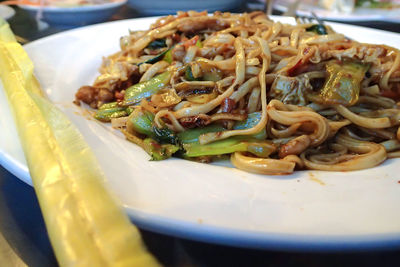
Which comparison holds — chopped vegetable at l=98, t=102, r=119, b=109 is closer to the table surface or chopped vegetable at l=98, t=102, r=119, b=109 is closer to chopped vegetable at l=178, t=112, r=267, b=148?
chopped vegetable at l=178, t=112, r=267, b=148

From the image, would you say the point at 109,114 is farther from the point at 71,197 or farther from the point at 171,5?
the point at 171,5

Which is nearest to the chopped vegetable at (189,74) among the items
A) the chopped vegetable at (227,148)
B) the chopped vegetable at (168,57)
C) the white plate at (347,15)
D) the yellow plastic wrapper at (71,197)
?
the chopped vegetable at (168,57)

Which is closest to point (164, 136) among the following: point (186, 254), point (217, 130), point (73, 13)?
point (217, 130)

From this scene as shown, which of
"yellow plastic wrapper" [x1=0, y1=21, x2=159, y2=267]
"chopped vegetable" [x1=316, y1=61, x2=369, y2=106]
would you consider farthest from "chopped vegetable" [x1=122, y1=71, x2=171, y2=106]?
"chopped vegetable" [x1=316, y1=61, x2=369, y2=106]

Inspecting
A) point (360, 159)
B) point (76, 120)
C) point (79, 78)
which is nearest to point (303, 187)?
point (360, 159)

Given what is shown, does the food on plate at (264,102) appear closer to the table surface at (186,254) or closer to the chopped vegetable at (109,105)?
the chopped vegetable at (109,105)
